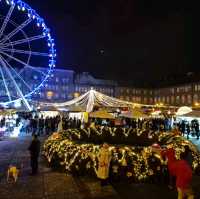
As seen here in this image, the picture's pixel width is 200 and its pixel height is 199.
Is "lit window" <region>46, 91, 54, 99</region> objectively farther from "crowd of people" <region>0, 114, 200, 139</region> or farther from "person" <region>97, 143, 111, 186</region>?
"person" <region>97, 143, 111, 186</region>

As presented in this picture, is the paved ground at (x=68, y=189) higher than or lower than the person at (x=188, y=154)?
lower

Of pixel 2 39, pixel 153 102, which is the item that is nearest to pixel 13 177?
pixel 2 39

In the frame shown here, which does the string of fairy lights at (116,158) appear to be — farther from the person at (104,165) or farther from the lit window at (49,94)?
the lit window at (49,94)

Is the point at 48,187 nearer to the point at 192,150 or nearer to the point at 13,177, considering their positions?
the point at 13,177

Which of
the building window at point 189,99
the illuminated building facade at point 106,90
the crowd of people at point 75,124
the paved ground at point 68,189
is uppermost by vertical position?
the illuminated building facade at point 106,90

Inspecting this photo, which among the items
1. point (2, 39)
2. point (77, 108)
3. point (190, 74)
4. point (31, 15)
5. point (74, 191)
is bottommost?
point (74, 191)

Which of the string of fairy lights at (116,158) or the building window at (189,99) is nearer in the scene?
the string of fairy lights at (116,158)

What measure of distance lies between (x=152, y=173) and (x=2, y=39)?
680 inches

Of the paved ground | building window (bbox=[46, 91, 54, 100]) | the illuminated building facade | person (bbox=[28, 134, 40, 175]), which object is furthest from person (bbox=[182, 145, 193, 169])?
building window (bbox=[46, 91, 54, 100])

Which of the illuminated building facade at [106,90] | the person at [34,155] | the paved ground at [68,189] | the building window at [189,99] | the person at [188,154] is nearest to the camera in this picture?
the paved ground at [68,189]

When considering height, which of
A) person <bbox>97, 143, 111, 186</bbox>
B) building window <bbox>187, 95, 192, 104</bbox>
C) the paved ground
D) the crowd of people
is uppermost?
building window <bbox>187, 95, 192, 104</bbox>

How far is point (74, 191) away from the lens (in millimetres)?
11086

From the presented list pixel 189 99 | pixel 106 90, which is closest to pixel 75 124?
pixel 189 99

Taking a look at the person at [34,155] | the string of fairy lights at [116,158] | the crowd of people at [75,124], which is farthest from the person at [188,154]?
the crowd of people at [75,124]
